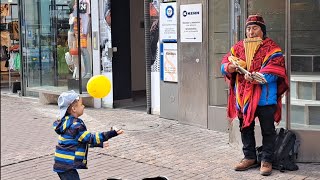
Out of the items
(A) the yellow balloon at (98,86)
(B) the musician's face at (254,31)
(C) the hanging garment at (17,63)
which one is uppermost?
(B) the musician's face at (254,31)

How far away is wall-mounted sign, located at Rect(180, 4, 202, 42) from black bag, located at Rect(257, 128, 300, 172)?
2.74 m

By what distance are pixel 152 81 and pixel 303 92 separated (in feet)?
12.5

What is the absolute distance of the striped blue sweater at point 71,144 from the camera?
446 centimetres

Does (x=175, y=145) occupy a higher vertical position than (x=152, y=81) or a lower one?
lower

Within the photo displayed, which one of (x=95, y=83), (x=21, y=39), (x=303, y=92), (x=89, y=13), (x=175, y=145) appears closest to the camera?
(x=95, y=83)

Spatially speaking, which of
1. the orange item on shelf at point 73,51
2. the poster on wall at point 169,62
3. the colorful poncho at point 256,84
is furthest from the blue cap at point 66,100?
the orange item on shelf at point 73,51

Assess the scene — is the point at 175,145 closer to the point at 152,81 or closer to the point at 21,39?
the point at 152,81

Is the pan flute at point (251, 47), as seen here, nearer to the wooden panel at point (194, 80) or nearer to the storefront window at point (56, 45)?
the wooden panel at point (194, 80)

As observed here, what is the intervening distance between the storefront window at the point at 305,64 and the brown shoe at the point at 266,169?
2.53 feet

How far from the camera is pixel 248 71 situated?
589 centimetres

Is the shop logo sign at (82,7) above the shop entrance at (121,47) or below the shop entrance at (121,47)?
above

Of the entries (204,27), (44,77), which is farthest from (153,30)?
(44,77)

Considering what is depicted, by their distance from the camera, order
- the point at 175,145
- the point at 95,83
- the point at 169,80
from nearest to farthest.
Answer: the point at 95,83 → the point at 175,145 → the point at 169,80

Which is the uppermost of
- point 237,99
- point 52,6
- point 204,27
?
point 52,6
